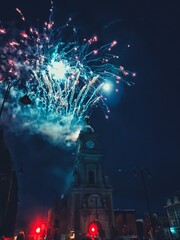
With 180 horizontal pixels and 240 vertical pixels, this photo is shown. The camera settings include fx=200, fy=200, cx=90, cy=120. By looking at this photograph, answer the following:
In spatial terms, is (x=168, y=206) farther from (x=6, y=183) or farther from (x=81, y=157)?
(x=6, y=183)

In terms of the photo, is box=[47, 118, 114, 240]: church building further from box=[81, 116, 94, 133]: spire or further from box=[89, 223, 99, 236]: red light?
box=[81, 116, 94, 133]: spire

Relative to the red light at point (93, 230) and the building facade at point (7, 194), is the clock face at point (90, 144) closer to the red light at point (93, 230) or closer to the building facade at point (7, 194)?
the red light at point (93, 230)

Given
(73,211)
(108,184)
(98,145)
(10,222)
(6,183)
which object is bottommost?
(10,222)

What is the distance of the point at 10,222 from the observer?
7.14 metres

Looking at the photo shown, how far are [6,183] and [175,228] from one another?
4529 centimetres

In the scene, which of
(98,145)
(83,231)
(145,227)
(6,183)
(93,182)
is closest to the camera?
(6,183)

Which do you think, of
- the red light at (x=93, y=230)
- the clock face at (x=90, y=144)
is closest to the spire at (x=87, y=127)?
the clock face at (x=90, y=144)

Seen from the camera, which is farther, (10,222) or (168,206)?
(168,206)

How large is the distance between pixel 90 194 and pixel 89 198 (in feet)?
2.94

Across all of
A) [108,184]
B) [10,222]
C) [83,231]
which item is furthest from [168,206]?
[10,222]

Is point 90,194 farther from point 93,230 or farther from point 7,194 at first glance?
point 7,194

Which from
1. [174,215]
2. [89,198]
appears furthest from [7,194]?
[174,215]

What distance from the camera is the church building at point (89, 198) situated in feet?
119

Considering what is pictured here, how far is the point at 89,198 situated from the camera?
3969 cm
